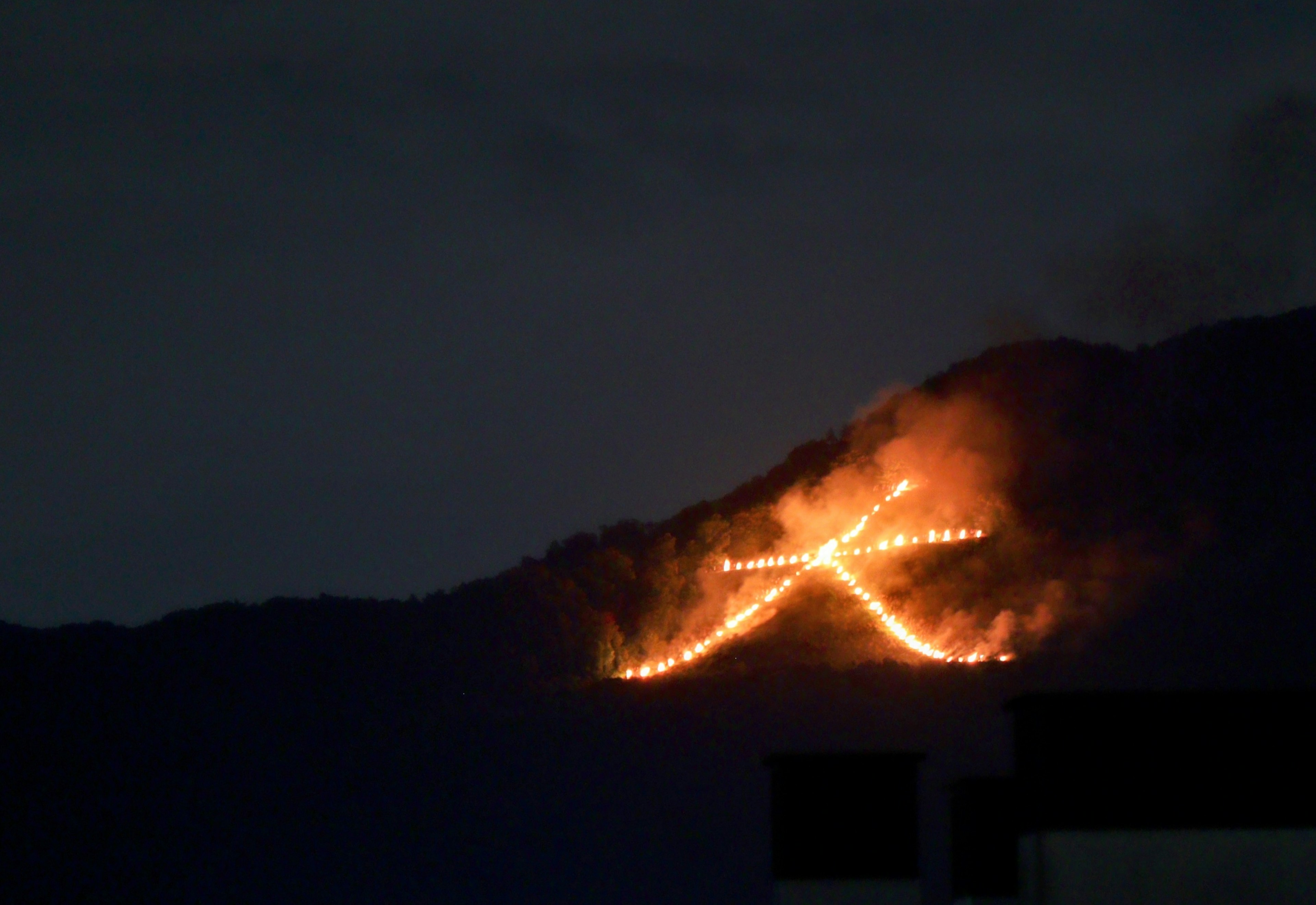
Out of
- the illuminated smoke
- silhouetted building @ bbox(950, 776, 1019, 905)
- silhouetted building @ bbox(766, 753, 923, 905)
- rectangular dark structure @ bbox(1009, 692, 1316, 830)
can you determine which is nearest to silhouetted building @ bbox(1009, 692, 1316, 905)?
rectangular dark structure @ bbox(1009, 692, 1316, 830)

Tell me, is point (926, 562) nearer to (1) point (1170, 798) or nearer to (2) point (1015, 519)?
(2) point (1015, 519)

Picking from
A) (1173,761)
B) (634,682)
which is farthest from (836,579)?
(1173,761)

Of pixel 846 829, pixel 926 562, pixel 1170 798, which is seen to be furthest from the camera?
pixel 926 562

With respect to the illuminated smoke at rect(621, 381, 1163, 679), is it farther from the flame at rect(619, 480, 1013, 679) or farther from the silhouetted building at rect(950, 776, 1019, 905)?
the silhouetted building at rect(950, 776, 1019, 905)

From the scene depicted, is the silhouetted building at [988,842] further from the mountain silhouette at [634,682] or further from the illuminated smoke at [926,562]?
the illuminated smoke at [926,562]

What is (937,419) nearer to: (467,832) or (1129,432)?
(1129,432)

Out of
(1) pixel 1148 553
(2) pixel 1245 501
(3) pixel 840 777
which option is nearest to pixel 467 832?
(3) pixel 840 777
